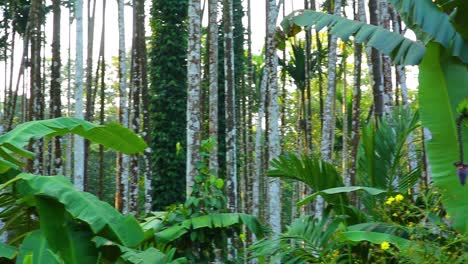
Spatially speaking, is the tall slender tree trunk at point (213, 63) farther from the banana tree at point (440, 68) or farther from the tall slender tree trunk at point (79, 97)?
the banana tree at point (440, 68)

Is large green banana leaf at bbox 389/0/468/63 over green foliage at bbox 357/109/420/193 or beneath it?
over

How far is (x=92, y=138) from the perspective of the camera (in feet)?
21.7

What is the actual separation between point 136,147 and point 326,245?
2.14 meters

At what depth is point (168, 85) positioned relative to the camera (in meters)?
21.0

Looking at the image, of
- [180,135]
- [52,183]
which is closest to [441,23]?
[52,183]

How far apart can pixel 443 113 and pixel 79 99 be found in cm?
1072

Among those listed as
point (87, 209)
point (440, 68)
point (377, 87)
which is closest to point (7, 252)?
point (87, 209)

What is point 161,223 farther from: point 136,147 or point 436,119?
point 436,119

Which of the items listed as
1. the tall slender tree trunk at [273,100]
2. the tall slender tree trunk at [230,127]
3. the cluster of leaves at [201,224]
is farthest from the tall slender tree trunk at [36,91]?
the cluster of leaves at [201,224]

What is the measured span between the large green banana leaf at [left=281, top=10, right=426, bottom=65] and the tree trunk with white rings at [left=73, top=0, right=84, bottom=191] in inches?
356

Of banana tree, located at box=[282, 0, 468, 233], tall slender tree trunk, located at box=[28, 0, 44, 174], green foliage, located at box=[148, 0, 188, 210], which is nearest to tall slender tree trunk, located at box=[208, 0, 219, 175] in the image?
tall slender tree trunk, located at box=[28, 0, 44, 174]

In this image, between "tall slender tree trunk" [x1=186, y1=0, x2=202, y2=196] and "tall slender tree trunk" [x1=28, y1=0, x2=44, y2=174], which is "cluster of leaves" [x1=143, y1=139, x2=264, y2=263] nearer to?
"tall slender tree trunk" [x1=186, y1=0, x2=202, y2=196]

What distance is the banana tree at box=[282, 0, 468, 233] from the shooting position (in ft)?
19.8

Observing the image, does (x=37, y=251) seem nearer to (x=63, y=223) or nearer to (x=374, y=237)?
(x=63, y=223)
